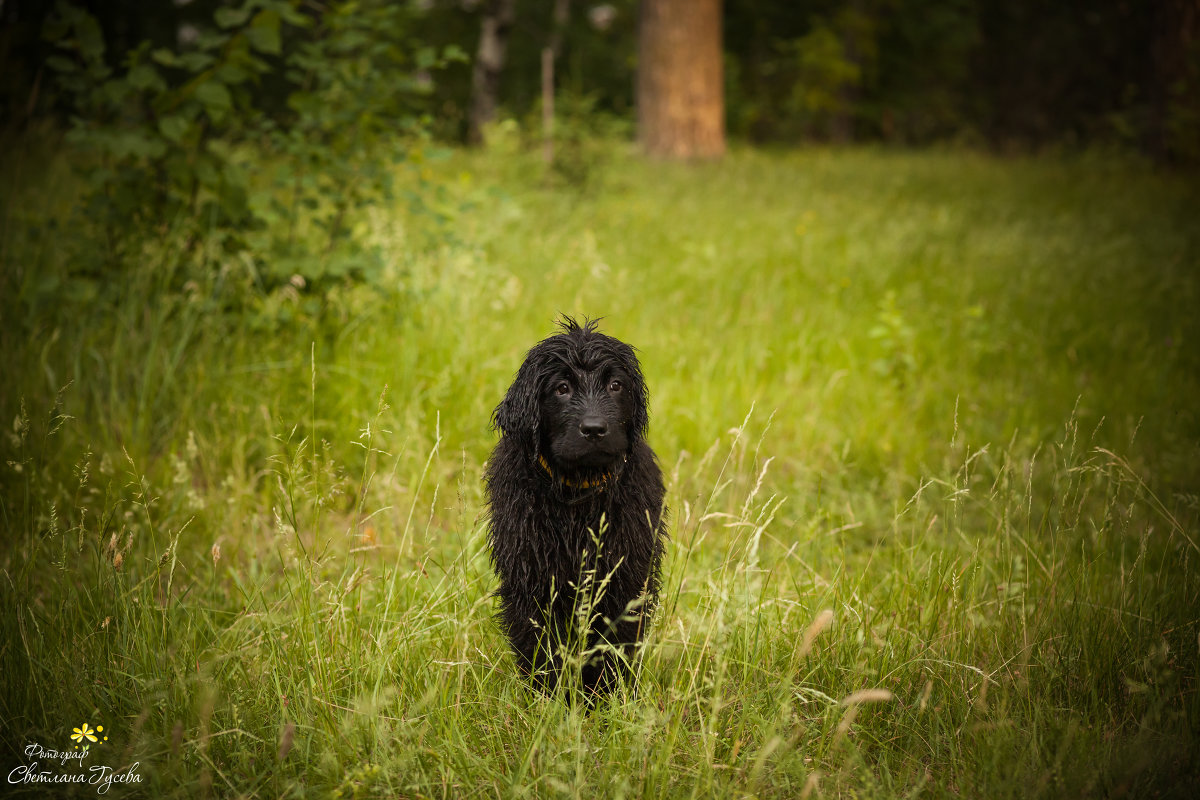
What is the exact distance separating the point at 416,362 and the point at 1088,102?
38328 millimetres

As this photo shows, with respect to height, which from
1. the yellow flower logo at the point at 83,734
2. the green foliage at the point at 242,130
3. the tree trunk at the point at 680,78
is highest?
the tree trunk at the point at 680,78

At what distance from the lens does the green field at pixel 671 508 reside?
1.98m

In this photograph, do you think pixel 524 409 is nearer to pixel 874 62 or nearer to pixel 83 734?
pixel 83 734

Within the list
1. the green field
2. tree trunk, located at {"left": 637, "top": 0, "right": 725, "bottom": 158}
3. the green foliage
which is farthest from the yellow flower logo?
tree trunk, located at {"left": 637, "top": 0, "right": 725, "bottom": 158}

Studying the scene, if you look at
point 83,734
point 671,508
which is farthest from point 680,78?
point 83,734

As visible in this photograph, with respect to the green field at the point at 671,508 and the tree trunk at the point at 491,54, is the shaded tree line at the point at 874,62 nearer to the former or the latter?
the tree trunk at the point at 491,54

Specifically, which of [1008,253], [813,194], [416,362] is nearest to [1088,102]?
[813,194]

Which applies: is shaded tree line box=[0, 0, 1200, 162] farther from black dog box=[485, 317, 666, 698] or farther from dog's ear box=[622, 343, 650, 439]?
black dog box=[485, 317, 666, 698]

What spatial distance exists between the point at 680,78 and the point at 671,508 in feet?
39.8

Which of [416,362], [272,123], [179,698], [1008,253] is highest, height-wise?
[272,123]

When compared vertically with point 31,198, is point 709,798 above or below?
below

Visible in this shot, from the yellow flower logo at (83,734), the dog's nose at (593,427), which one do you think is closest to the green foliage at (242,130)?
the dog's nose at (593,427)

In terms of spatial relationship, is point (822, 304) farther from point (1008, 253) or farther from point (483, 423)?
point (483, 423)

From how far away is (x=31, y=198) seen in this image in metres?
5.27
